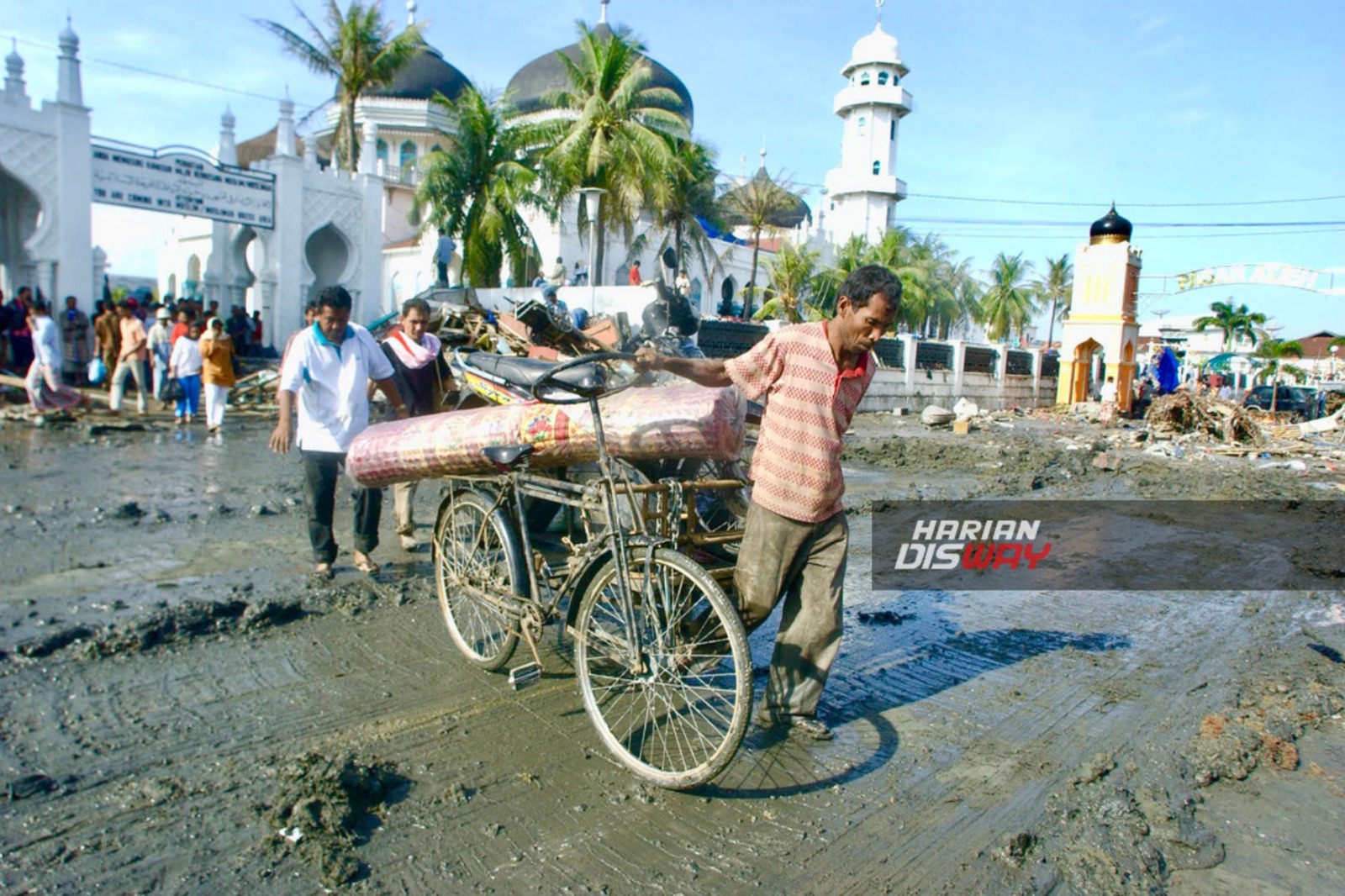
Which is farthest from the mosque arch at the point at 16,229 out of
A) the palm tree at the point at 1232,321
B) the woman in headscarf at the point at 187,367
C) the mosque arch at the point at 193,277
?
the palm tree at the point at 1232,321

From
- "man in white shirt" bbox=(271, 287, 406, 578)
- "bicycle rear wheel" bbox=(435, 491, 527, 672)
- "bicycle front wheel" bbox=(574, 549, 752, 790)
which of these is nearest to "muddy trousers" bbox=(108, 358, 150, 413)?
"man in white shirt" bbox=(271, 287, 406, 578)

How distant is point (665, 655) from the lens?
291 centimetres

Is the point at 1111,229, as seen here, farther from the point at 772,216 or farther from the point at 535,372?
the point at 535,372

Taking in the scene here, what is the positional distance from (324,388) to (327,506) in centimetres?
68

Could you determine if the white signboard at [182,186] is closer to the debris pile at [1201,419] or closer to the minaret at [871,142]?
the debris pile at [1201,419]

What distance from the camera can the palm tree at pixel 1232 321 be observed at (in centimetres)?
5175

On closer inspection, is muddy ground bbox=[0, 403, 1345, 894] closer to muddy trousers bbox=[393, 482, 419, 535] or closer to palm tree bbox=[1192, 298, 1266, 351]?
muddy trousers bbox=[393, 482, 419, 535]

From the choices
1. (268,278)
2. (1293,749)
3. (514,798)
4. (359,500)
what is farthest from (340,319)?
(268,278)

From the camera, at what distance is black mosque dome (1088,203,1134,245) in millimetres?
26891

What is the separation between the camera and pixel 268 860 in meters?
2.39

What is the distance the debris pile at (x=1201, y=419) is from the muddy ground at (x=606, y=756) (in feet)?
43.5

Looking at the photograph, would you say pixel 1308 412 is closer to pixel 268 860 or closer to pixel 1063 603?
pixel 1063 603

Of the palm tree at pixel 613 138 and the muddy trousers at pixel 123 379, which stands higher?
the palm tree at pixel 613 138

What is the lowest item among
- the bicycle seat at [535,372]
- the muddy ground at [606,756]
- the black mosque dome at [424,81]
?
the muddy ground at [606,756]
